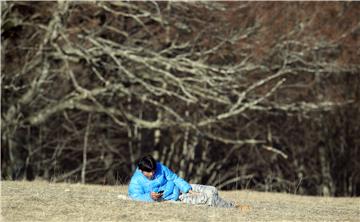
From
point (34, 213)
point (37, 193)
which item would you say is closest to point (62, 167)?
point (37, 193)

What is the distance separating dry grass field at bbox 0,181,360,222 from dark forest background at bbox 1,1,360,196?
5464 millimetres

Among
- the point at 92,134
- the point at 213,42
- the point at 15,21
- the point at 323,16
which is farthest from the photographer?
the point at 92,134

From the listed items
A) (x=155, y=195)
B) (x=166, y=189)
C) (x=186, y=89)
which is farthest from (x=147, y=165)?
(x=186, y=89)

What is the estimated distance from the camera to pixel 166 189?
417 inches

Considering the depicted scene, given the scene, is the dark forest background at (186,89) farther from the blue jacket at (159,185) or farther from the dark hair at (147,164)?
the dark hair at (147,164)

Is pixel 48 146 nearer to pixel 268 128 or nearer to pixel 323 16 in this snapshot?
pixel 268 128

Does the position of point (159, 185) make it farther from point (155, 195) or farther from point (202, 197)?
point (202, 197)

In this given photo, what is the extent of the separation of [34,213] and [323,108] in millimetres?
16467

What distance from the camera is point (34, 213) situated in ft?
31.3

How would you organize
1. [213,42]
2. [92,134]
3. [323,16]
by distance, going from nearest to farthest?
[213,42], [323,16], [92,134]

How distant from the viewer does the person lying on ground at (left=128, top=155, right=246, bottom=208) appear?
10445mm

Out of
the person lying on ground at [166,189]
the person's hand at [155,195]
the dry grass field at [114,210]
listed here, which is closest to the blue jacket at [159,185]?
the person lying on ground at [166,189]

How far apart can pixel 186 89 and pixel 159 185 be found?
1114 cm

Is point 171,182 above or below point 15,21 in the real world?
below
